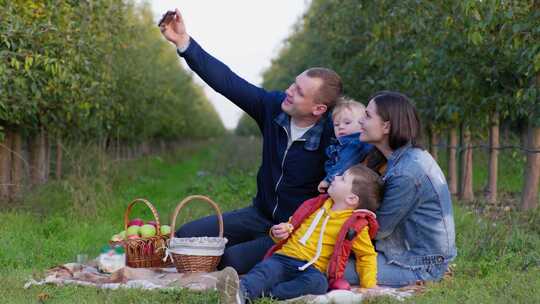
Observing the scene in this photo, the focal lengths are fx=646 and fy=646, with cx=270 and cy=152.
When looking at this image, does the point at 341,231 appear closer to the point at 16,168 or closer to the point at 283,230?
the point at 283,230

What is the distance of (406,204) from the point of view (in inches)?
193

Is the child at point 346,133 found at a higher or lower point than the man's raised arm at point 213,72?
lower

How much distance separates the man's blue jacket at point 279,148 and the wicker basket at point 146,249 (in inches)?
38.7

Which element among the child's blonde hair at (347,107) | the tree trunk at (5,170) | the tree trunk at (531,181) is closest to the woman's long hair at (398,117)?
the child's blonde hair at (347,107)

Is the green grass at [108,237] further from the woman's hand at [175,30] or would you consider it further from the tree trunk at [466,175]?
the woman's hand at [175,30]

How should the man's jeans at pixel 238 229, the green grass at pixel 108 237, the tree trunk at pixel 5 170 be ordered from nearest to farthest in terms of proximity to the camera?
the green grass at pixel 108 237, the man's jeans at pixel 238 229, the tree trunk at pixel 5 170

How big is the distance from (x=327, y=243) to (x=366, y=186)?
0.52 meters

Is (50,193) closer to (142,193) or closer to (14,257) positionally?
(14,257)

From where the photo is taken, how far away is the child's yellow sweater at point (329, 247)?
192 inches

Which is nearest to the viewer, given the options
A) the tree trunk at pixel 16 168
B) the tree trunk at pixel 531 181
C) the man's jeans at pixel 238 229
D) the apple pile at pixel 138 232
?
the man's jeans at pixel 238 229

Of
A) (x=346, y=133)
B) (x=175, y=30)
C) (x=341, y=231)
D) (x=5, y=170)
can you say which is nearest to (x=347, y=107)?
(x=346, y=133)

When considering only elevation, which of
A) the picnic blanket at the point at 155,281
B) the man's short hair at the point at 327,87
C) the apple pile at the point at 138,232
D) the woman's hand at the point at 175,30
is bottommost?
the picnic blanket at the point at 155,281

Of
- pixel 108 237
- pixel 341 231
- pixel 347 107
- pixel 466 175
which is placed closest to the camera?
pixel 341 231

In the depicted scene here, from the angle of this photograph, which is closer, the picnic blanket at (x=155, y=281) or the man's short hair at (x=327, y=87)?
the picnic blanket at (x=155, y=281)
